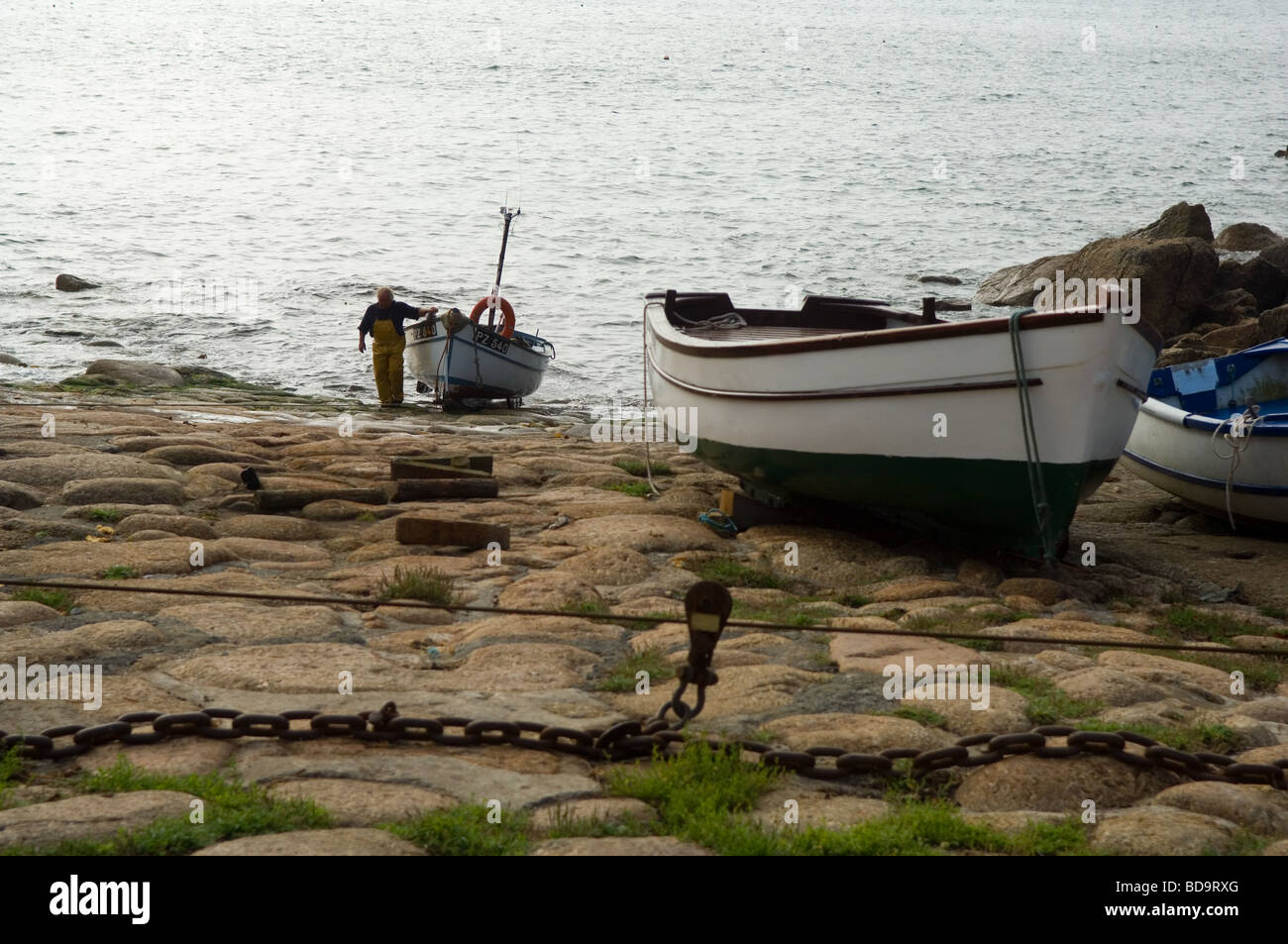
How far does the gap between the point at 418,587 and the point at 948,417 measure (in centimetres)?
321

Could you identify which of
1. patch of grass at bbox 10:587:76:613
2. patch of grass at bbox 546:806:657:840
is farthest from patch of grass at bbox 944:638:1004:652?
patch of grass at bbox 10:587:76:613

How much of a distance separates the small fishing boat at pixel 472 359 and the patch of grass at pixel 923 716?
15798 millimetres

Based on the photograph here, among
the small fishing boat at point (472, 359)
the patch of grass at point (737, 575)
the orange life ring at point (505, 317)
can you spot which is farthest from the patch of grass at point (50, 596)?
the orange life ring at point (505, 317)

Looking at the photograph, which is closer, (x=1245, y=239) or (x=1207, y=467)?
(x=1207, y=467)

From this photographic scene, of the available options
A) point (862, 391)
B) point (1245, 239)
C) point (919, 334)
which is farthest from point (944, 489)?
point (1245, 239)

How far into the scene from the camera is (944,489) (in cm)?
719

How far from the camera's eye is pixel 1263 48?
304 feet

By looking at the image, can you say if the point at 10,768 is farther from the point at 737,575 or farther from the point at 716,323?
the point at 716,323

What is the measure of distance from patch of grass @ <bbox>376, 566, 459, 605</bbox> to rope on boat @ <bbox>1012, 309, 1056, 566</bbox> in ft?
10.8

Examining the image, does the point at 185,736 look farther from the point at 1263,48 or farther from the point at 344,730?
the point at 1263,48

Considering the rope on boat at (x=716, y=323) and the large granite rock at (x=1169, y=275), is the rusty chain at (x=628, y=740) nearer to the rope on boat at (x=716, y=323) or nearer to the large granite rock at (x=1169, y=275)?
the rope on boat at (x=716, y=323)

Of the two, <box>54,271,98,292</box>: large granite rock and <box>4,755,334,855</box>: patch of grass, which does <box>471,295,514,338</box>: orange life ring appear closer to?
<box>4,755,334,855</box>: patch of grass

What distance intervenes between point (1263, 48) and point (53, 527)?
346ft

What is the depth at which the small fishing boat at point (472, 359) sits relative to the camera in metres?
19.8
